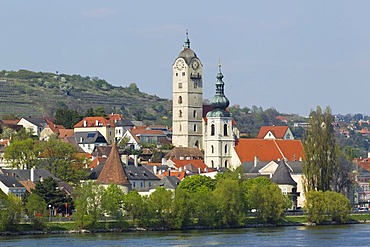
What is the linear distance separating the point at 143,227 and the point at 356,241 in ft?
51.6

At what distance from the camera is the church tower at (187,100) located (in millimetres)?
134875

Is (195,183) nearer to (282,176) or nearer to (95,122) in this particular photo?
(282,176)

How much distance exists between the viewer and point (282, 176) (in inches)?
4173

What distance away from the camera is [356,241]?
74438 millimetres

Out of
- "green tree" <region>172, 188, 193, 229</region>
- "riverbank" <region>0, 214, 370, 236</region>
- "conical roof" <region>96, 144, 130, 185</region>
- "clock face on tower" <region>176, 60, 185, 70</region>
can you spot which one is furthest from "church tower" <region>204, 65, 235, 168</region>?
"green tree" <region>172, 188, 193, 229</region>

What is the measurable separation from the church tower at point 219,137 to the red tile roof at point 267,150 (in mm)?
1220

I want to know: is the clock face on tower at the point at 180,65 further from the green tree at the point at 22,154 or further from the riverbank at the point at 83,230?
the riverbank at the point at 83,230

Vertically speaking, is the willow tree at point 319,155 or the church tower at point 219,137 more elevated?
the church tower at point 219,137

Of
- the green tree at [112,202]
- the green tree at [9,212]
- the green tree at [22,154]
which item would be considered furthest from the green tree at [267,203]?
the green tree at [22,154]

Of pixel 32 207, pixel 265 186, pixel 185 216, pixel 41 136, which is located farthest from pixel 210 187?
pixel 41 136

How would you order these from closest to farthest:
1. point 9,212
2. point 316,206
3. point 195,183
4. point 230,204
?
point 9,212 → point 230,204 → point 316,206 → point 195,183

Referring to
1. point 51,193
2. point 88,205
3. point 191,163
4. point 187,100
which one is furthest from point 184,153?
point 88,205

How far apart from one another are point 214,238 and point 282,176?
31154mm

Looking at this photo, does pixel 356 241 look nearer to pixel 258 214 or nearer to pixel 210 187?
pixel 258 214
